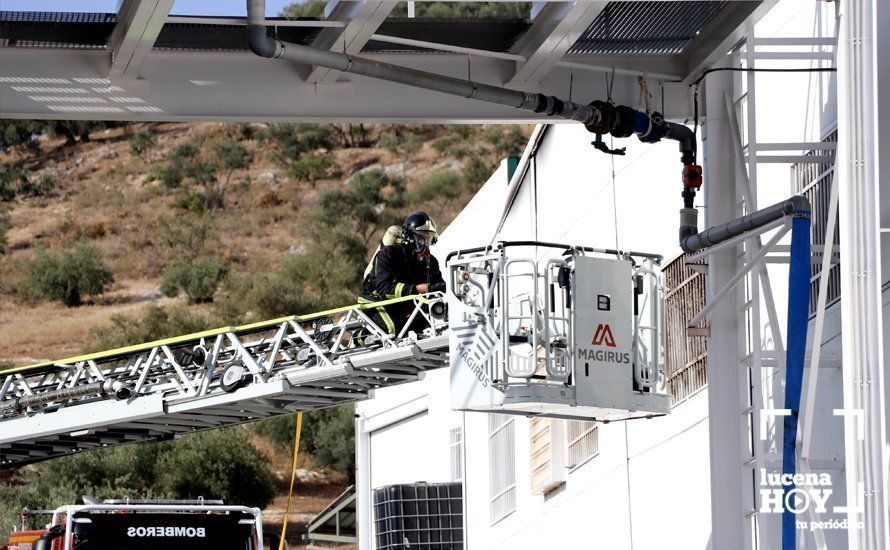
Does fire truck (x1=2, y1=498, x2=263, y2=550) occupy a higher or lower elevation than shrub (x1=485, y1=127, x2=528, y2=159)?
lower

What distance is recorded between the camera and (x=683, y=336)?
621 inches

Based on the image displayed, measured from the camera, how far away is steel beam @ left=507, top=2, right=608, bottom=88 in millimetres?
12750

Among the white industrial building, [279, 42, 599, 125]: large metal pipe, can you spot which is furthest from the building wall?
[279, 42, 599, 125]: large metal pipe

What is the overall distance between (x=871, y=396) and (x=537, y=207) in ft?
40.2

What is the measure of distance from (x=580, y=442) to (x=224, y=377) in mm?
5528

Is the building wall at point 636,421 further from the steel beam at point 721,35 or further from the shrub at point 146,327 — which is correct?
the shrub at point 146,327

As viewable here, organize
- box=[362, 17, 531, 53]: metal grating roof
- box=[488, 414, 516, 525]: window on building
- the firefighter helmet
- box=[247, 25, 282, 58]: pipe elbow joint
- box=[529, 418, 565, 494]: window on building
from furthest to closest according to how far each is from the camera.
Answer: box=[488, 414, 516, 525]: window on building
box=[529, 418, 565, 494]: window on building
the firefighter helmet
box=[362, 17, 531, 53]: metal grating roof
box=[247, 25, 282, 58]: pipe elbow joint

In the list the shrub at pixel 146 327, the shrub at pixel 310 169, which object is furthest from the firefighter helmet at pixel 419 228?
the shrub at pixel 310 169

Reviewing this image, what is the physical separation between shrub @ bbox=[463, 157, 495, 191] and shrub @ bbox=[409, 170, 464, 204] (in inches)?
17.5

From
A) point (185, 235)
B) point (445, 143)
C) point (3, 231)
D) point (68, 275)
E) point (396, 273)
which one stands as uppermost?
point (445, 143)

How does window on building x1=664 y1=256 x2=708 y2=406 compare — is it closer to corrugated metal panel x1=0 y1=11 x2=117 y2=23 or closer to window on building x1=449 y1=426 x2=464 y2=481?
corrugated metal panel x1=0 y1=11 x2=117 y2=23

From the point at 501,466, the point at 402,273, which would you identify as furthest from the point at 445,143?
the point at 402,273

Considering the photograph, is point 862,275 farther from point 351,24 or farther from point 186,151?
point 186,151

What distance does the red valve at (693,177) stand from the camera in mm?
13562
